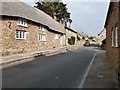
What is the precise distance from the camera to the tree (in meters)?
72.0

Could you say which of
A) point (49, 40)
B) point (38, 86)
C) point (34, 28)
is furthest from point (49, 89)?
point (49, 40)

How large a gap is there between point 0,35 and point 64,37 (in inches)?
1331

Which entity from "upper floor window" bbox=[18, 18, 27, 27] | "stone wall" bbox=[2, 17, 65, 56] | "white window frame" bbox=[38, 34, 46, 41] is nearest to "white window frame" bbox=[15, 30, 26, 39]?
"stone wall" bbox=[2, 17, 65, 56]

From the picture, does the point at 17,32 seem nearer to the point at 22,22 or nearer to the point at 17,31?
the point at 17,31

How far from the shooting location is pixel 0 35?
2322 cm

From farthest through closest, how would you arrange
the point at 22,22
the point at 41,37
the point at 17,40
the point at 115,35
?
the point at 41,37 < the point at 22,22 < the point at 17,40 < the point at 115,35

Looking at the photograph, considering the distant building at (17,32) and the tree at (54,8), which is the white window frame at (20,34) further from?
the tree at (54,8)

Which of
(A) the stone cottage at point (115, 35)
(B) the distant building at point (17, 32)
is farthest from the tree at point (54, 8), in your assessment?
(A) the stone cottage at point (115, 35)

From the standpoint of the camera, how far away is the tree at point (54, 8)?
72000 mm

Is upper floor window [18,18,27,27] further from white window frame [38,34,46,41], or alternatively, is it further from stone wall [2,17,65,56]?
white window frame [38,34,46,41]

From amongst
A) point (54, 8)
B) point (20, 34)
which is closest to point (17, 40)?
point (20, 34)

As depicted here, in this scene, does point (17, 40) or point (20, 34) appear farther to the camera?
point (20, 34)

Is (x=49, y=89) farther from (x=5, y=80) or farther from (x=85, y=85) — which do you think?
(x=5, y=80)

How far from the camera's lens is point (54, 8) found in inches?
2881
